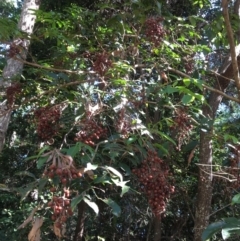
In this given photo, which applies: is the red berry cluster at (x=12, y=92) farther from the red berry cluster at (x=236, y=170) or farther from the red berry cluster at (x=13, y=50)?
the red berry cluster at (x=236, y=170)

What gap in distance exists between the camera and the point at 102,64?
6.68 ft

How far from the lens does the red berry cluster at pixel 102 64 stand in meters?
2.02

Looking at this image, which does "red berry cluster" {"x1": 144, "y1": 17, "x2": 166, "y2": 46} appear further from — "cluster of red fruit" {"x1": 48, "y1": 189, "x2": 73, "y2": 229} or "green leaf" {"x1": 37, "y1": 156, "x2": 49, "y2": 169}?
Result: "cluster of red fruit" {"x1": 48, "y1": 189, "x2": 73, "y2": 229}

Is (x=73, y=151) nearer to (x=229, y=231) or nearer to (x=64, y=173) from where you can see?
(x=64, y=173)

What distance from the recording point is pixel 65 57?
2.59 m

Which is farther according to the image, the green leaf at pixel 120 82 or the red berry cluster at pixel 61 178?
the green leaf at pixel 120 82

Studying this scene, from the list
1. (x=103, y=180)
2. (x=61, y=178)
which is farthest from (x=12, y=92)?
(x=61, y=178)

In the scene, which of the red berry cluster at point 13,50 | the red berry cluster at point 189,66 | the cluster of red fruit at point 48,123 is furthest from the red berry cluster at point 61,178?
the red berry cluster at point 189,66

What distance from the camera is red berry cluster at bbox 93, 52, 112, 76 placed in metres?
2.02

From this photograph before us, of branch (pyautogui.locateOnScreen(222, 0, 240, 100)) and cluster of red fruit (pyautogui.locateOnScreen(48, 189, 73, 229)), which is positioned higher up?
branch (pyautogui.locateOnScreen(222, 0, 240, 100))

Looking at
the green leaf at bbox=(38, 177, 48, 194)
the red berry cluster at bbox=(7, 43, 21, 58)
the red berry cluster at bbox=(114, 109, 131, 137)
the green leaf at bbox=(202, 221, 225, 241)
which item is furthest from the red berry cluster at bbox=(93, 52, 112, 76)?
the green leaf at bbox=(202, 221, 225, 241)

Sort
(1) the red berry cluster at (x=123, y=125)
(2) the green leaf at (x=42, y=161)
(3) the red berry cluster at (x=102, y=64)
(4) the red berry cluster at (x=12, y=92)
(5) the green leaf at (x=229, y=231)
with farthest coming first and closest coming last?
(4) the red berry cluster at (x=12, y=92) → (3) the red berry cluster at (x=102, y=64) → (1) the red berry cluster at (x=123, y=125) → (2) the green leaf at (x=42, y=161) → (5) the green leaf at (x=229, y=231)

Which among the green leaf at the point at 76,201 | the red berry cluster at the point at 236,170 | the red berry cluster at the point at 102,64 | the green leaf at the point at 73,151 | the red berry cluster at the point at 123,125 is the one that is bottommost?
the green leaf at the point at 76,201

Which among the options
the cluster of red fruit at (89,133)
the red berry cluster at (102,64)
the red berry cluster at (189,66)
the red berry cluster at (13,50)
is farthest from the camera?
the red berry cluster at (189,66)
